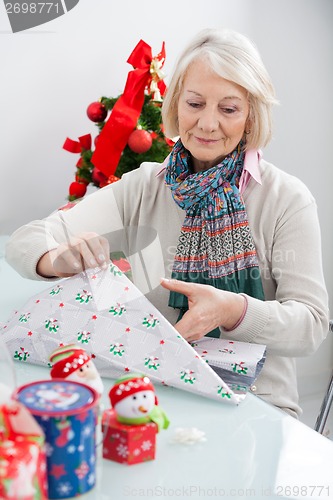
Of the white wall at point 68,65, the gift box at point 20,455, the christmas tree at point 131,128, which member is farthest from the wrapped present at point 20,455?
the white wall at point 68,65

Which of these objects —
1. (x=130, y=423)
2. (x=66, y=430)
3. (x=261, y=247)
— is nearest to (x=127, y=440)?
(x=130, y=423)

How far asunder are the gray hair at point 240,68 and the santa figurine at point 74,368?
0.75 meters

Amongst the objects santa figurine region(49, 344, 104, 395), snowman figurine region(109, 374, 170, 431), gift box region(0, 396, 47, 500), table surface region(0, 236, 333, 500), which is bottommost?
table surface region(0, 236, 333, 500)

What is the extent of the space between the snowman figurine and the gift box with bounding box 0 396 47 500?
0.14 meters

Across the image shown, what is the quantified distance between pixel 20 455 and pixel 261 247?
0.90 metres

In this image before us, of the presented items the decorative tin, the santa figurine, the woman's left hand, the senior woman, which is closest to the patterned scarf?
the senior woman

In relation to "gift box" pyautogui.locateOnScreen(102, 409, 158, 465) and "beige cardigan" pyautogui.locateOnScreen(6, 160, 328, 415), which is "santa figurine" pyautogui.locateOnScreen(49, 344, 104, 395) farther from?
"beige cardigan" pyautogui.locateOnScreen(6, 160, 328, 415)

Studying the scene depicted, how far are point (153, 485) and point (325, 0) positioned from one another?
2351 millimetres

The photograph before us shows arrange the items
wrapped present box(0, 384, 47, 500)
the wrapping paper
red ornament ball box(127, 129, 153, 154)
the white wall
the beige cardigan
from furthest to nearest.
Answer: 1. the white wall
2. red ornament ball box(127, 129, 153, 154)
3. the beige cardigan
4. the wrapping paper
5. wrapped present box(0, 384, 47, 500)

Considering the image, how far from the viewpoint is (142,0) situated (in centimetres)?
220

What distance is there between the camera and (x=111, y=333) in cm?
98

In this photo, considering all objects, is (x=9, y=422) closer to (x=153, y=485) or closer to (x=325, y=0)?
(x=153, y=485)

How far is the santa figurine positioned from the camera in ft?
2.43

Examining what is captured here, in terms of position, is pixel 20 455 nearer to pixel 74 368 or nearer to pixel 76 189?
pixel 74 368
